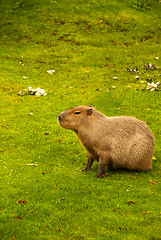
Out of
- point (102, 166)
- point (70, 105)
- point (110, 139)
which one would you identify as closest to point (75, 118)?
point (110, 139)

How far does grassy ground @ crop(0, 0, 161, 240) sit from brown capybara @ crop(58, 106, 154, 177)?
0.41 m

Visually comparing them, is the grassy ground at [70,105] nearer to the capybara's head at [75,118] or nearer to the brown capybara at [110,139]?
the brown capybara at [110,139]

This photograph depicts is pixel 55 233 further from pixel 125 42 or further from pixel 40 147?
pixel 125 42

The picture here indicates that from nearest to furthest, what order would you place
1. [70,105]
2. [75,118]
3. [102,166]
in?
1. [102,166]
2. [75,118]
3. [70,105]

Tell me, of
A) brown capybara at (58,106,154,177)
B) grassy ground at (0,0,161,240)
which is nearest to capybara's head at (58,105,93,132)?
brown capybara at (58,106,154,177)

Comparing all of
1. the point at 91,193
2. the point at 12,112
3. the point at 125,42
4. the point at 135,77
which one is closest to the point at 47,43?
the point at 125,42

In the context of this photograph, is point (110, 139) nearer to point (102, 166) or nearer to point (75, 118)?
point (102, 166)

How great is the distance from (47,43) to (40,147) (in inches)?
529

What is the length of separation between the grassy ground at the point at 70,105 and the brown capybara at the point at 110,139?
0.41m

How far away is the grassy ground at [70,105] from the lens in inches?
288

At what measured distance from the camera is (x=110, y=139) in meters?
9.24

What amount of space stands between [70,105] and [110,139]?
22.7 ft

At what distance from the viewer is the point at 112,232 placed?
22.4 feet

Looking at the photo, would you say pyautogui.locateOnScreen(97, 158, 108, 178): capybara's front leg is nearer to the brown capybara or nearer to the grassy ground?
the brown capybara
